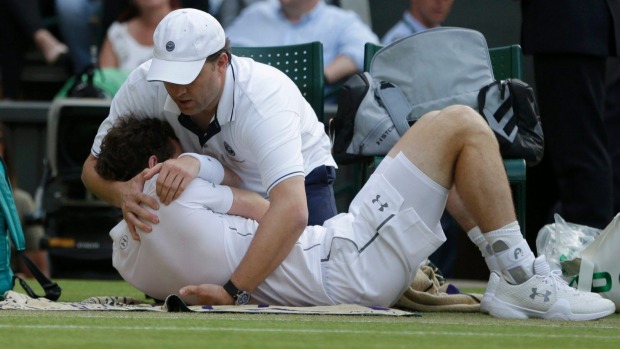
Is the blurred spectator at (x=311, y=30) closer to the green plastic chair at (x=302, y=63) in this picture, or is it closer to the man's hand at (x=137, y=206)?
the green plastic chair at (x=302, y=63)

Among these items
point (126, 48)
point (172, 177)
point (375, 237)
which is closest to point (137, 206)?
point (172, 177)

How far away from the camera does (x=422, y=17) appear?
8.50 metres

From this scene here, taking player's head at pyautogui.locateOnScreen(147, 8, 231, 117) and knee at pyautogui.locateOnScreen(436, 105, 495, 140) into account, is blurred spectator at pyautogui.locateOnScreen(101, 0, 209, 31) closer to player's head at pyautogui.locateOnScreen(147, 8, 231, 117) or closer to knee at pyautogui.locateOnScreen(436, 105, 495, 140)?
player's head at pyautogui.locateOnScreen(147, 8, 231, 117)

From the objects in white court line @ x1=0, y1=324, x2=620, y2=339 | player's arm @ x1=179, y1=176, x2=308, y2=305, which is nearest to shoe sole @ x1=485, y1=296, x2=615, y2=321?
white court line @ x1=0, y1=324, x2=620, y2=339

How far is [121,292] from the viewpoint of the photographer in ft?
21.6

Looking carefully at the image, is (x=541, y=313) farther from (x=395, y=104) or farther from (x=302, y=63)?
(x=302, y=63)

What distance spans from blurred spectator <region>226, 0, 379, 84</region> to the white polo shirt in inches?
130

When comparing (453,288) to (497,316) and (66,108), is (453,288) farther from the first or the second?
(66,108)

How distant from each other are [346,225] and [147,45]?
4378mm

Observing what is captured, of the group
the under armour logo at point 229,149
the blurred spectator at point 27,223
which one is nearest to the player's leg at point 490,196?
the under armour logo at point 229,149

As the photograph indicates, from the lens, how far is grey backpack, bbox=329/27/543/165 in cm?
582

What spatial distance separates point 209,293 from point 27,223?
386 centimetres

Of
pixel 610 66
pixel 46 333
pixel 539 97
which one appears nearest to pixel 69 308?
pixel 46 333

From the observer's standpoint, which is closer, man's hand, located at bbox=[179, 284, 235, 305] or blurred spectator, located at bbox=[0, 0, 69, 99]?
man's hand, located at bbox=[179, 284, 235, 305]
